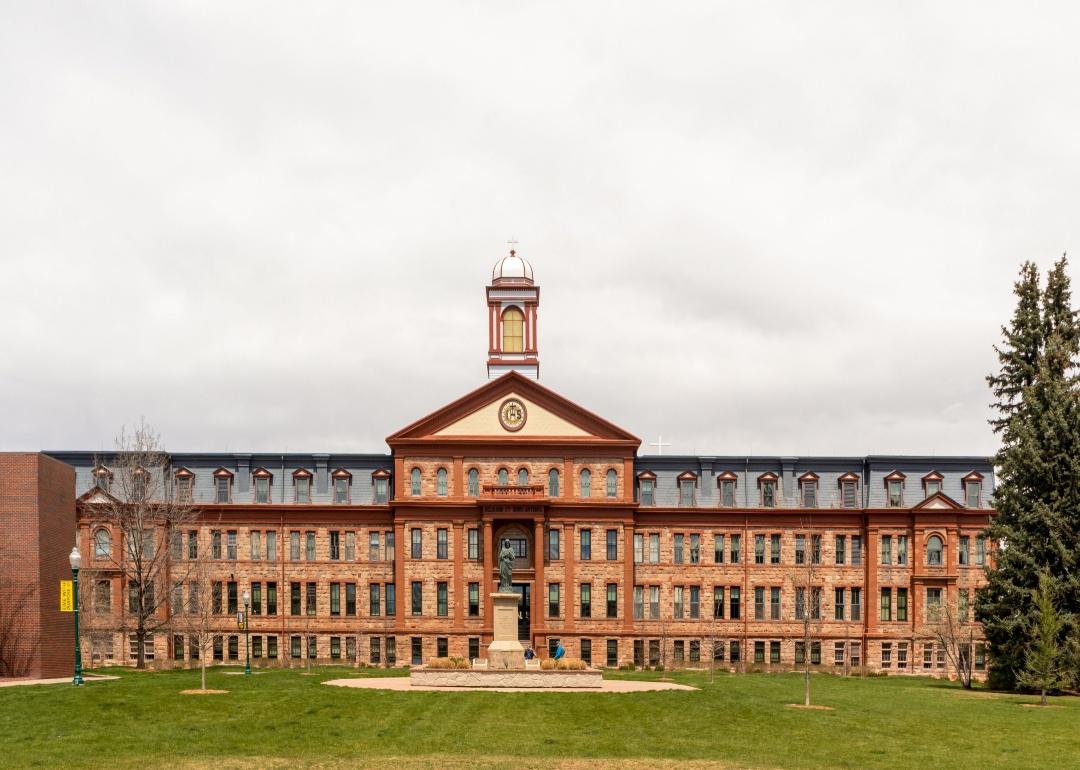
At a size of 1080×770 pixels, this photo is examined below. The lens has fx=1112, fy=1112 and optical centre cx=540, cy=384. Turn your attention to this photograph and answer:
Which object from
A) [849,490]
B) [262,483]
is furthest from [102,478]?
[849,490]

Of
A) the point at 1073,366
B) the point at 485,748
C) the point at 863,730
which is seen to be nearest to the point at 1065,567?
the point at 1073,366

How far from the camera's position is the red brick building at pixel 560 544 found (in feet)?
242

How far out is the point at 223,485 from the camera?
77.4m

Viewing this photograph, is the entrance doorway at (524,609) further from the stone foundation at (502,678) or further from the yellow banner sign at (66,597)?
the yellow banner sign at (66,597)

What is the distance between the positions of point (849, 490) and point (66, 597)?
53.0 metres

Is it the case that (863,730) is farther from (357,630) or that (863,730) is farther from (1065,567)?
(357,630)

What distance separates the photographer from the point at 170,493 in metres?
76.6

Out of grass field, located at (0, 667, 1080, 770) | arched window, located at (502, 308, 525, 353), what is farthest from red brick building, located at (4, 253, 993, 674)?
grass field, located at (0, 667, 1080, 770)

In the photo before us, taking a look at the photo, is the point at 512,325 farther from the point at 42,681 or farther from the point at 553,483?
the point at 42,681

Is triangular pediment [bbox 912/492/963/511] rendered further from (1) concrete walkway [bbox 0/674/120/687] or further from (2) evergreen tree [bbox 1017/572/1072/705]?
(1) concrete walkway [bbox 0/674/120/687]

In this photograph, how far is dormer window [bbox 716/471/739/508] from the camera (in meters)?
77.9

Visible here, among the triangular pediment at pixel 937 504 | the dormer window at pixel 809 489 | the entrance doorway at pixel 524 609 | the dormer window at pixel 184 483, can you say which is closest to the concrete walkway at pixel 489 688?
the entrance doorway at pixel 524 609

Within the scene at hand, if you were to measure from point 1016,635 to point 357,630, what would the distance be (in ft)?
138

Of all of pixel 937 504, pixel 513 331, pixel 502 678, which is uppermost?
pixel 513 331
